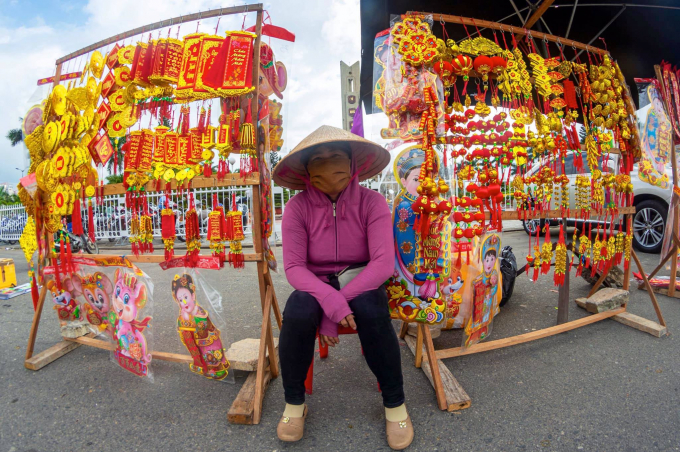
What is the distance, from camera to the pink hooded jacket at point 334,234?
152 centimetres

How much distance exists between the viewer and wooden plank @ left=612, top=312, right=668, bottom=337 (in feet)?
7.49

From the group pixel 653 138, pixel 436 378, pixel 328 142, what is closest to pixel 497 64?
pixel 328 142

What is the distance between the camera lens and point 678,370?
1.86 meters

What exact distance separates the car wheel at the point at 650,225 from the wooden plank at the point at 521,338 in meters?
2.93

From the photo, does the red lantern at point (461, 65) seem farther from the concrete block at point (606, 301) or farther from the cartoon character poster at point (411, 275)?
the concrete block at point (606, 301)

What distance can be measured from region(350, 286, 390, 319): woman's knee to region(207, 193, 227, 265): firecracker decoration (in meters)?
0.76

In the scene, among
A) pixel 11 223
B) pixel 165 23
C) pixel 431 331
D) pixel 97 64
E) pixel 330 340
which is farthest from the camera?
pixel 11 223

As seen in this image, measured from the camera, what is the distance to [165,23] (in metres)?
1.84

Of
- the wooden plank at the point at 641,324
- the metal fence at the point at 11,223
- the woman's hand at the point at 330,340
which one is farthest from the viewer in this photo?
the metal fence at the point at 11,223

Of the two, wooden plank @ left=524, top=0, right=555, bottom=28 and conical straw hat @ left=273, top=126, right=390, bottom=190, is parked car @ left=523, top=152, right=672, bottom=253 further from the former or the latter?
conical straw hat @ left=273, top=126, right=390, bottom=190

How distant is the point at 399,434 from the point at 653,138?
302cm

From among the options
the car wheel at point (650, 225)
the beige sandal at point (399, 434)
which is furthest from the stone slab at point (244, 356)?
the car wheel at point (650, 225)

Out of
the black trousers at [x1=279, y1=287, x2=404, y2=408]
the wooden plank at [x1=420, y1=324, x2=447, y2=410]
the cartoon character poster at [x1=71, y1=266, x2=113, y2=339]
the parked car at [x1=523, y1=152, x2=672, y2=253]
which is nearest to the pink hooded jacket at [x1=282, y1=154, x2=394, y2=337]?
the black trousers at [x1=279, y1=287, x2=404, y2=408]

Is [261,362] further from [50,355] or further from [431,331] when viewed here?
[50,355]
